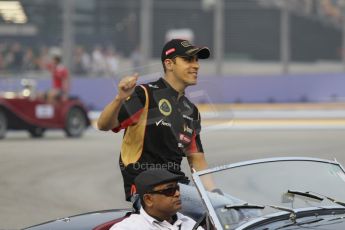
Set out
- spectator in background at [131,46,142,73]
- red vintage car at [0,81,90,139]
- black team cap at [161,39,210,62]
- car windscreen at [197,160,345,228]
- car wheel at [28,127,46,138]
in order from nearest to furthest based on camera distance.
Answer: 1. car windscreen at [197,160,345,228]
2. black team cap at [161,39,210,62]
3. red vintage car at [0,81,90,139]
4. car wheel at [28,127,46,138]
5. spectator in background at [131,46,142,73]

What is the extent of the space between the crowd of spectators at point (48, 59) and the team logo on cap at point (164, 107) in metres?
17.9

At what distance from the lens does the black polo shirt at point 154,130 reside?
6.11 m

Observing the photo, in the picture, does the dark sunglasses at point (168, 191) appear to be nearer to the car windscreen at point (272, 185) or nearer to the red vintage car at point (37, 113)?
the car windscreen at point (272, 185)

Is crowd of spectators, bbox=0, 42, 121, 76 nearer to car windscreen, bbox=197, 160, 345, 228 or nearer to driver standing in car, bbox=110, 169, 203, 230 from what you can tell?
car windscreen, bbox=197, 160, 345, 228

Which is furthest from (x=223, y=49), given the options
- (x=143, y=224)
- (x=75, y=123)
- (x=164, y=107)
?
(x=143, y=224)

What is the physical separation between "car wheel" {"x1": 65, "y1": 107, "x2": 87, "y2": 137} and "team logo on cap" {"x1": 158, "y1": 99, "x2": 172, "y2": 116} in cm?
1354

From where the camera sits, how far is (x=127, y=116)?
600 cm

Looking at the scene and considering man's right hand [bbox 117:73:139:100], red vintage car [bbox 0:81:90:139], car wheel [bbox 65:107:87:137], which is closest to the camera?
man's right hand [bbox 117:73:139:100]

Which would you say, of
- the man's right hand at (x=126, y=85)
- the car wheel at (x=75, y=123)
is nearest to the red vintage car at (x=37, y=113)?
the car wheel at (x=75, y=123)

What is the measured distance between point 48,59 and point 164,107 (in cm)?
1901

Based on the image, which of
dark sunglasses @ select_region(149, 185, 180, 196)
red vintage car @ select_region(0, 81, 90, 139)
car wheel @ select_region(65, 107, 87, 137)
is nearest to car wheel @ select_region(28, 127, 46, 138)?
red vintage car @ select_region(0, 81, 90, 139)

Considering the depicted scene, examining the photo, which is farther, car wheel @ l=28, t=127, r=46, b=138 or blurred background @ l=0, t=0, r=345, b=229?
blurred background @ l=0, t=0, r=345, b=229

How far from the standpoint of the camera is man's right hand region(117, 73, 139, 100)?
5438 millimetres

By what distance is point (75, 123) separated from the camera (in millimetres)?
19844
